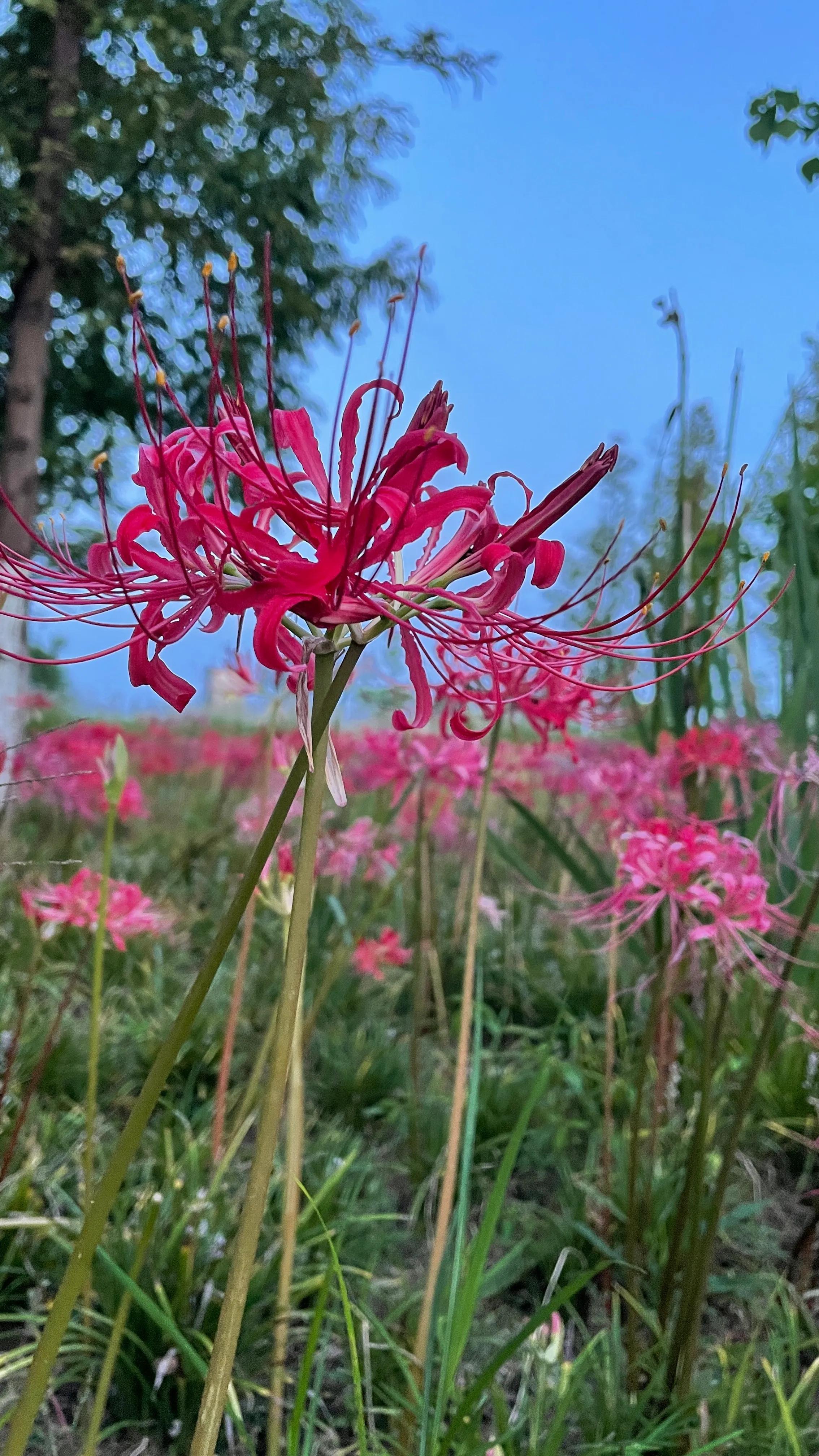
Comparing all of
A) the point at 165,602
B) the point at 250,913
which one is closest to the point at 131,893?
the point at 250,913

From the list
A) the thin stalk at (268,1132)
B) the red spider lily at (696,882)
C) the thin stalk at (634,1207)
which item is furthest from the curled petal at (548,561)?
the thin stalk at (634,1207)

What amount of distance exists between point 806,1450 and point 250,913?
42.0 inches

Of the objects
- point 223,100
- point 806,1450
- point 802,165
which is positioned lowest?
point 806,1450

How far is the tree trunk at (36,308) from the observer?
4824 mm

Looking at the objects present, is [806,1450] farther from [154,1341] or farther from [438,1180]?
[154,1341]

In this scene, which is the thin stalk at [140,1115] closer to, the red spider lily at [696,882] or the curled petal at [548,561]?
the curled petal at [548,561]

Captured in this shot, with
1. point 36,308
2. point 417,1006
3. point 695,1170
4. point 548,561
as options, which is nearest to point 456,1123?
point 695,1170

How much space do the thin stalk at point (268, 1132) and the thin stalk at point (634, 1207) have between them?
0.86 metres

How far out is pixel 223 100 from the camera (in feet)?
20.0

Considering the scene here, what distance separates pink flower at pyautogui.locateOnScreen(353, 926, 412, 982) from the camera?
2059 millimetres

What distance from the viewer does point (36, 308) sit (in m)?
5.17

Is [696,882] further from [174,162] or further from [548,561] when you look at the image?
[174,162]

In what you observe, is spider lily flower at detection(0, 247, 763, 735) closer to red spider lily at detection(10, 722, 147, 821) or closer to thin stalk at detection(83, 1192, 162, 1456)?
thin stalk at detection(83, 1192, 162, 1456)

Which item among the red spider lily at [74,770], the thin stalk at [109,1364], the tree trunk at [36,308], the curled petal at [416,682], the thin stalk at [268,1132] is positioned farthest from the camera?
the tree trunk at [36,308]
